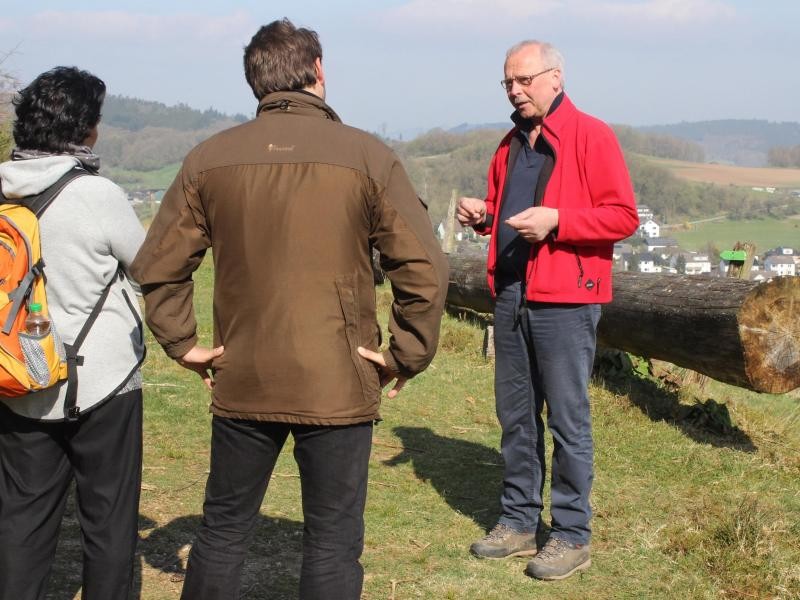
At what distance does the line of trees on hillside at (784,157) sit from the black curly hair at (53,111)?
119 metres

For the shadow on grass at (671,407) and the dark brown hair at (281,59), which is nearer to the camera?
the dark brown hair at (281,59)

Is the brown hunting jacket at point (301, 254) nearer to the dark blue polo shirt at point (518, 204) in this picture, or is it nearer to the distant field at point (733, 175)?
the dark blue polo shirt at point (518, 204)

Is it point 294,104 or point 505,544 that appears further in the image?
point 505,544

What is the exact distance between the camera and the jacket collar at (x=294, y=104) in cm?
277

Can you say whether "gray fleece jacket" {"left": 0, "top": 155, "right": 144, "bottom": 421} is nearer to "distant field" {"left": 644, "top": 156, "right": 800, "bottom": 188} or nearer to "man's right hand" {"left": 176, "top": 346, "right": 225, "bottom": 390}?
"man's right hand" {"left": 176, "top": 346, "right": 225, "bottom": 390}

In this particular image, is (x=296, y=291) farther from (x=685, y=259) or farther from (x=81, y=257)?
(x=685, y=259)

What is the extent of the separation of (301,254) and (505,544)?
2284 millimetres

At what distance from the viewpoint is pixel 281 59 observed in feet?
9.09

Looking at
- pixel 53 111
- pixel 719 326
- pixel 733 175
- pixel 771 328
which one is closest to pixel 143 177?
pixel 733 175

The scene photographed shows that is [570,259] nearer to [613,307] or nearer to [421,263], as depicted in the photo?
[421,263]

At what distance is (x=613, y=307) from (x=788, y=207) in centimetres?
7256

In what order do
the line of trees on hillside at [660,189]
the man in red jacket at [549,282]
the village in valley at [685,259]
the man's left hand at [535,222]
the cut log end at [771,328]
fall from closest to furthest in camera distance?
1. the man's left hand at [535,222]
2. the man in red jacket at [549,282]
3. the cut log end at [771,328]
4. the village in valley at [685,259]
5. the line of trees on hillside at [660,189]

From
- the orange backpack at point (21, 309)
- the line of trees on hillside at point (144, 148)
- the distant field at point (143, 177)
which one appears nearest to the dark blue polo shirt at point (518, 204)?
the orange backpack at point (21, 309)

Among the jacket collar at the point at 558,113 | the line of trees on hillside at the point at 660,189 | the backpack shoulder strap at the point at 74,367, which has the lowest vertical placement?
the line of trees on hillside at the point at 660,189
